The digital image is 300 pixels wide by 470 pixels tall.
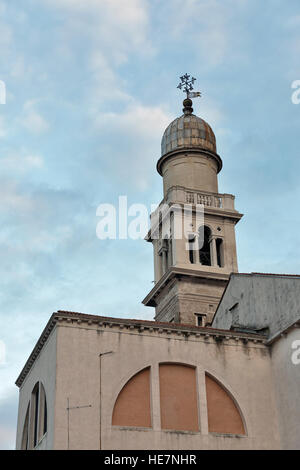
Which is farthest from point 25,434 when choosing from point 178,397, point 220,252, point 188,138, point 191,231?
point 188,138

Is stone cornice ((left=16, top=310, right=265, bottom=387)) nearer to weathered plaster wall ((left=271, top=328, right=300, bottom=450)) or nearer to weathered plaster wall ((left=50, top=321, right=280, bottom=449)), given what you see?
weathered plaster wall ((left=50, top=321, right=280, bottom=449))

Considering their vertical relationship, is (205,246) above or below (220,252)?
above

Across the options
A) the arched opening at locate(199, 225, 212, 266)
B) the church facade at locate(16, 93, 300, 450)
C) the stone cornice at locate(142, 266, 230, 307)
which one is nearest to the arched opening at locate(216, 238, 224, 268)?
the arched opening at locate(199, 225, 212, 266)

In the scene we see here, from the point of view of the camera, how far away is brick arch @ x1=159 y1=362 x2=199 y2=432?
28.4 meters

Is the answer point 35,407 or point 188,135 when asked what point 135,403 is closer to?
point 35,407

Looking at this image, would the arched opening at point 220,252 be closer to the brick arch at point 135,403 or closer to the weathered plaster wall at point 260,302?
the weathered plaster wall at point 260,302

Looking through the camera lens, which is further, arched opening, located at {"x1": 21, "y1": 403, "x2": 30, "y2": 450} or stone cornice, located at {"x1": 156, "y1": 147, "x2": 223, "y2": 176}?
stone cornice, located at {"x1": 156, "y1": 147, "x2": 223, "y2": 176}

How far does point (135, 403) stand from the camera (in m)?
28.2

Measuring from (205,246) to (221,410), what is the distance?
1710 cm

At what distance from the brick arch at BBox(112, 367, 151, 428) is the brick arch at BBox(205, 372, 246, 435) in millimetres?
2612

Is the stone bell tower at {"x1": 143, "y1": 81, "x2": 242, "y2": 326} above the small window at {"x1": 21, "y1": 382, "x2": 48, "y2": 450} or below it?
above

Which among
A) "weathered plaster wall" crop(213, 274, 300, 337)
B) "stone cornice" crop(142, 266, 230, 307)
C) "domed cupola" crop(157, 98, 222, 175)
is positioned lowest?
"weathered plaster wall" crop(213, 274, 300, 337)

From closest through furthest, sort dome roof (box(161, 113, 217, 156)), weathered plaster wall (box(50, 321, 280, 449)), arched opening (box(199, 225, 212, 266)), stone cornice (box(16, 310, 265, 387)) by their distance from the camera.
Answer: weathered plaster wall (box(50, 321, 280, 449))
stone cornice (box(16, 310, 265, 387))
arched opening (box(199, 225, 212, 266))
dome roof (box(161, 113, 217, 156))

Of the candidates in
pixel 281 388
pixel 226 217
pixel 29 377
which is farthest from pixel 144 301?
pixel 281 388
